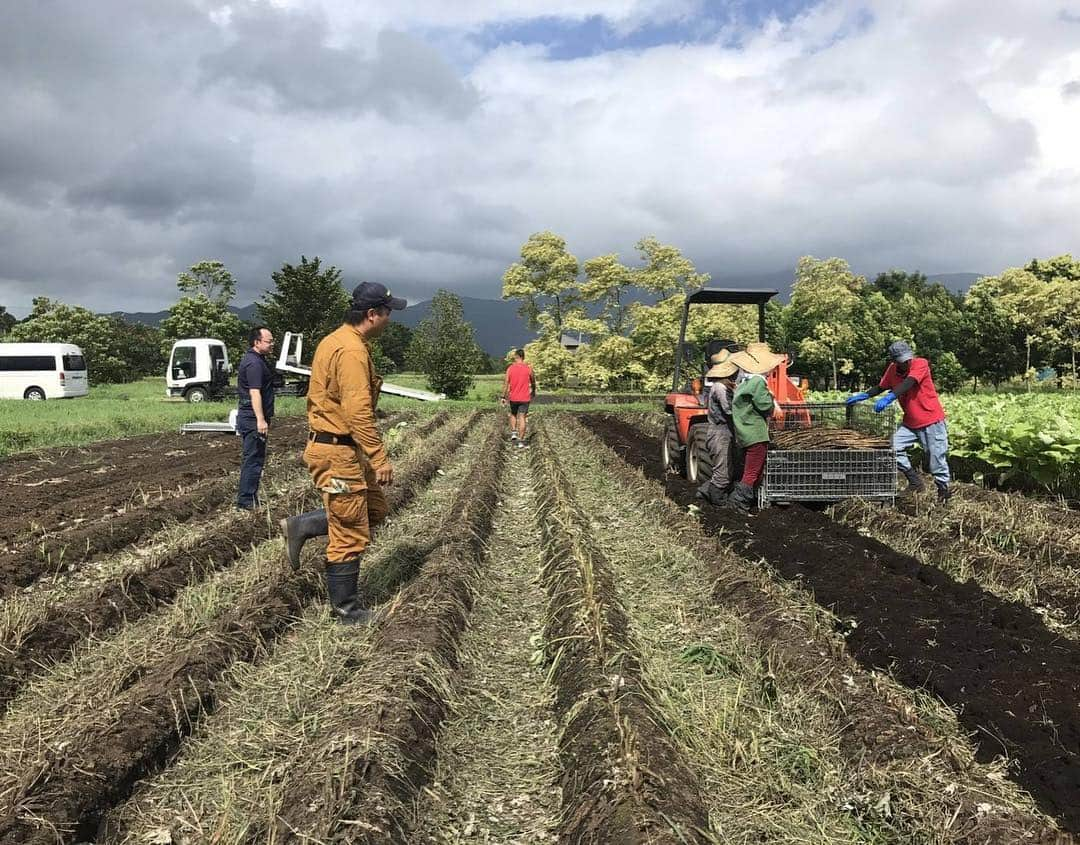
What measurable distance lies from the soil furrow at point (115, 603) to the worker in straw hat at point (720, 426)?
4.37 meters

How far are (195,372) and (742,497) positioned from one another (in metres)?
25.1

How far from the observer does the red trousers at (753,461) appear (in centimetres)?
749

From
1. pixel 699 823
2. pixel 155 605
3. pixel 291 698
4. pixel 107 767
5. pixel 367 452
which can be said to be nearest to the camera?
pixel 699 823

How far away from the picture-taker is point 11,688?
390 cm

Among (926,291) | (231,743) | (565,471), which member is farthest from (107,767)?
(926,291)

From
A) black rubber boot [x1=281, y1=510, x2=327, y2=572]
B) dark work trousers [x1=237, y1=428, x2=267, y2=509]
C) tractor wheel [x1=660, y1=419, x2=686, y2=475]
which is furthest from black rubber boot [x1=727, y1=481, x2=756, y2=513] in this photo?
dark work trousers [x1=237, y1=428, x2=267, y2=509]

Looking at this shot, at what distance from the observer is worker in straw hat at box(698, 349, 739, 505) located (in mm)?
7648

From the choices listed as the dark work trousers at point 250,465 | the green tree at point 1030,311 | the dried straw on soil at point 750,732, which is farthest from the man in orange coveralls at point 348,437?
the green tree at point 1030,311

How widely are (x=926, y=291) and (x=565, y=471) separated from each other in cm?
6884

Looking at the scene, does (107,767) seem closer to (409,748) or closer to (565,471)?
(409,748)

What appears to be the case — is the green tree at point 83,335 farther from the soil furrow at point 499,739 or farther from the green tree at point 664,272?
the soil furrow at point 499,739

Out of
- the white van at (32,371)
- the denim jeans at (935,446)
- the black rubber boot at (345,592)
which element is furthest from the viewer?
the white van at (32,371)

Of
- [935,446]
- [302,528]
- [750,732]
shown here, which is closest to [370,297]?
[302,528]

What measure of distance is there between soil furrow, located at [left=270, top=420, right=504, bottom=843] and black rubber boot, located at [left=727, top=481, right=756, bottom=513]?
3.30m
